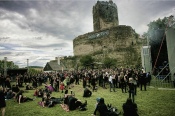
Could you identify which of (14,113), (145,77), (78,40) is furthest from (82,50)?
(14,113)

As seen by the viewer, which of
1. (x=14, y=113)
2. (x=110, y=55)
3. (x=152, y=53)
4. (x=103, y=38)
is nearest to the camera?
(x=14, y=113)

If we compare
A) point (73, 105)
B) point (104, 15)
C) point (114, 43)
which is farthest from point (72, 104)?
point (104, 15)

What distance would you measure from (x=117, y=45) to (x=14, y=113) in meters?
46.2

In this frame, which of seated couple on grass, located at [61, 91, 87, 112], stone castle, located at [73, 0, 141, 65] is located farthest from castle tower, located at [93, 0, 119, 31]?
seated couple on grass, located at [61, 91, 87, 112]

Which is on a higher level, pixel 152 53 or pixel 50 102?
pixel 152 53

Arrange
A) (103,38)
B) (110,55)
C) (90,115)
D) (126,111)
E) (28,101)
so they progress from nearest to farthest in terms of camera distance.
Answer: (126,111) → (90,115) → (28,101) → (110,55) → (103,38)

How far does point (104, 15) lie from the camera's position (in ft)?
202

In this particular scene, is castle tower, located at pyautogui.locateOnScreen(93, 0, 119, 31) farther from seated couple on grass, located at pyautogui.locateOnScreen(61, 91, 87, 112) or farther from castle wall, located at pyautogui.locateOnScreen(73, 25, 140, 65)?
seated couple on grass, located at pyautogui.locateOnScreen(61, 91, 87, 112)

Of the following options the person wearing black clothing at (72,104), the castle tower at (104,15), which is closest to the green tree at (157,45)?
the person wearing black clothing at (72,104)

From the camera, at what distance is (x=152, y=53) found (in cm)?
2614

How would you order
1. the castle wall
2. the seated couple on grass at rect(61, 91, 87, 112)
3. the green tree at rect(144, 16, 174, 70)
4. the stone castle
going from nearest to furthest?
1. the seated couple on grass at rect(61, 91, 87, 112)
2. the green tree at rect(144, 16, 174, 70)
3. the stone castle
4. the castle wall

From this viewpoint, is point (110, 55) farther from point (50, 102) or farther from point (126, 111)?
point (126, 111)

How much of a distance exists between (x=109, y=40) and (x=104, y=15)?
12767mm

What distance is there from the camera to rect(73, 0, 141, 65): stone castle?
4903 centimetres
